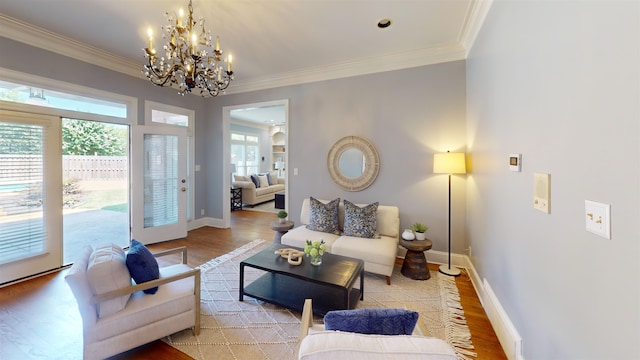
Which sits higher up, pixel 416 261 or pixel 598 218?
pixel 598 218

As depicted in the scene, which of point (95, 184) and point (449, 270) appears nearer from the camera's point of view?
point (449, 270)

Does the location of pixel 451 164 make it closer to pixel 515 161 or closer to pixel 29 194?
pixel 515 161

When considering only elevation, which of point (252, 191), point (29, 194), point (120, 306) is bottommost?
point (120, 306)

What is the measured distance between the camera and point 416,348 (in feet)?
2.59

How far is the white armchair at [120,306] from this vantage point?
58.3 inches

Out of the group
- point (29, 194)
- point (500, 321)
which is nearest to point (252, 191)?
point (29, 194)

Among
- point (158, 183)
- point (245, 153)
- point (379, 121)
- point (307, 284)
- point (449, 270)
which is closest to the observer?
point (307, 284)

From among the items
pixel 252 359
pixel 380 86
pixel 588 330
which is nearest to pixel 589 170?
pixel 588 330

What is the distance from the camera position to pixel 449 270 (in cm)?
300

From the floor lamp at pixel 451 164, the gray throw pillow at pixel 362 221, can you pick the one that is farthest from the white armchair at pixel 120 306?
the floor lamp at pixel 451 164

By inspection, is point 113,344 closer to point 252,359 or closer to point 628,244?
point 252,359

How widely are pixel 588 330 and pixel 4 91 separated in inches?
201

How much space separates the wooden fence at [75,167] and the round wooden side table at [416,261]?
14.5 ft

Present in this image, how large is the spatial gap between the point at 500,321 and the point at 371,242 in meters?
1.34
